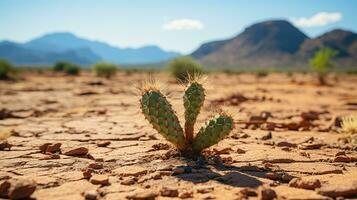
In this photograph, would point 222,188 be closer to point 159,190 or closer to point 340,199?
point 159,190

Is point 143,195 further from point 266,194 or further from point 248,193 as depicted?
point 266,194

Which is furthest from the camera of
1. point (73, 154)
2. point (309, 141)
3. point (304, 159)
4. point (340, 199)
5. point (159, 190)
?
point (309, 141)

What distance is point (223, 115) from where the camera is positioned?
4691mm

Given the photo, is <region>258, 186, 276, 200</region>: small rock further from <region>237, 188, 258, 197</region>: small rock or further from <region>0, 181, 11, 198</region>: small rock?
<region>0, 181, 11, 198</region>: small rock

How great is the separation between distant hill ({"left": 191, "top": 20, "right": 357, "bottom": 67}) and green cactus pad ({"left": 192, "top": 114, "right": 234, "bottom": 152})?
101 m

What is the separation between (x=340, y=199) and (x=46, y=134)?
4957 millimetres

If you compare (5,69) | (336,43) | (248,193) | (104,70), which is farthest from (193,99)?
(336,43)

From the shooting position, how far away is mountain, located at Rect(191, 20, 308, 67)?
112 m

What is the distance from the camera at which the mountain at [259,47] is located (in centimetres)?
11250

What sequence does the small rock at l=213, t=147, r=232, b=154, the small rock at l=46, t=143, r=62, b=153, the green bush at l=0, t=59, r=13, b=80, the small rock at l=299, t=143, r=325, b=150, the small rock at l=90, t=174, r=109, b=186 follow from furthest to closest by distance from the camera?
the green bush at l=0, t=59, r=13, b=80 → the small rock at l=299, t=143, r=325, b=150 → the small rock at l=46, t=143, r=62, b=153 → the small rock at l=213, t=147, r=232, b=154 → the small rock at l=90, t=174, r=109, b=186

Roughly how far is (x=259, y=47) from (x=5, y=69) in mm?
103396

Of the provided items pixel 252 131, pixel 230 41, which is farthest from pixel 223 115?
pixel 230 41

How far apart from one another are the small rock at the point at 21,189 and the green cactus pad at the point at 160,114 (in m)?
1.47

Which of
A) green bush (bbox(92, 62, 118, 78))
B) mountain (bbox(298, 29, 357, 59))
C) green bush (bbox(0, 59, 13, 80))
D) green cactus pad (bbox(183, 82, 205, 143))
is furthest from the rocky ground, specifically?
mountain (bbox(298, 29, 357, 59))
